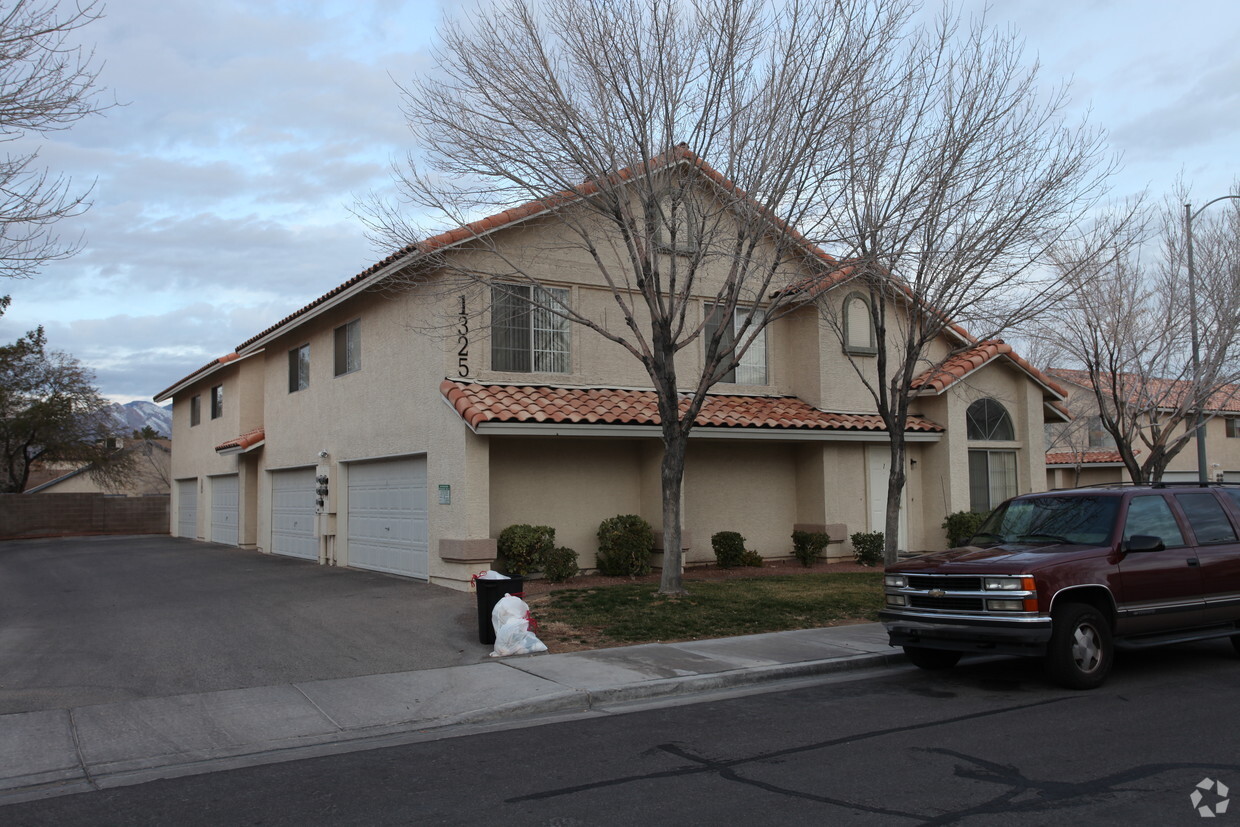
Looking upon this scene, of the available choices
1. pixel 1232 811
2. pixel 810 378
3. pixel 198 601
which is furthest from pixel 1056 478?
pixel 1232 811

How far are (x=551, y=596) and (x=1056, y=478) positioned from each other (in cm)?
2797

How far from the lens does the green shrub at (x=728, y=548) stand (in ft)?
58.8

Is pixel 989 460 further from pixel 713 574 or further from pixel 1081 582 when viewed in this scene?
pixel 1081 582

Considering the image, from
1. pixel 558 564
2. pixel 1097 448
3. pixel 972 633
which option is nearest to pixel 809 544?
pixel 558 564

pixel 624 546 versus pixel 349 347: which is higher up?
pixel 349 347

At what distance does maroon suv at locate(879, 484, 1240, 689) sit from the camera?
8.46m

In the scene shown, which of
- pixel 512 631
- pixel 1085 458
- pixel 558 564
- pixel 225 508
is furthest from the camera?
pixel 1085 458

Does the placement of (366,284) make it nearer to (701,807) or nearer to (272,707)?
(272,707)

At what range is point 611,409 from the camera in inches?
643

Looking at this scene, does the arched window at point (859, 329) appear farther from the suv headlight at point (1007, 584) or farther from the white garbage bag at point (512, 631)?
the suv headlight at point (1007, 584)

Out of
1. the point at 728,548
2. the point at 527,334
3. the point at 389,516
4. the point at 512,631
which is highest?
the point at 527,334

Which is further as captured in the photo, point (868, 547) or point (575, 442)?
point (868, 547)

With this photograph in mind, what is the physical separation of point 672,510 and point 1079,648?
19.9 ft

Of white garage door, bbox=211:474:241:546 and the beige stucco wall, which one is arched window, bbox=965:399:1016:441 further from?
white garage door, bbox=211:474:241:546
